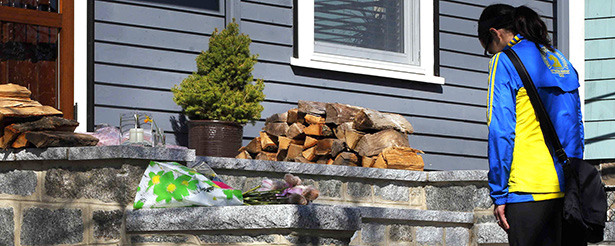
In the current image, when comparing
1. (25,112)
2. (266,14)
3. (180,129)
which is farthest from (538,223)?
(266,14)

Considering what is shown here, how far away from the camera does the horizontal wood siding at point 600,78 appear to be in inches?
300

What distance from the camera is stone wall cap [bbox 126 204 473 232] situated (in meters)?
3.05

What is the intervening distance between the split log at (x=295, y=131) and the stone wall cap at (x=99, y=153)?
2.02 meters

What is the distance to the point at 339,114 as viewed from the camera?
5.55 m

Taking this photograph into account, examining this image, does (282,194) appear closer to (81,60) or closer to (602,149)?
(81,60)

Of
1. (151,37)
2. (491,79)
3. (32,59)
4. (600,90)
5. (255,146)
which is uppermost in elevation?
(151,37)

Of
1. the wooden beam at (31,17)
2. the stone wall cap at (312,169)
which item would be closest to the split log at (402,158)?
the stone wall cap at (312,169)

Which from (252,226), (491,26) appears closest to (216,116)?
(252,226)

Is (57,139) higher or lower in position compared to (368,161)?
higher

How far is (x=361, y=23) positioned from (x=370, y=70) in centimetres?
45

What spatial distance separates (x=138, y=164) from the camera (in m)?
3.38

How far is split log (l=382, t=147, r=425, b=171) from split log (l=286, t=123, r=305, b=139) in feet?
2.06

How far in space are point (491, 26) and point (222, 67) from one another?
292cm

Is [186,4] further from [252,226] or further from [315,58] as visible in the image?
[252,226]
